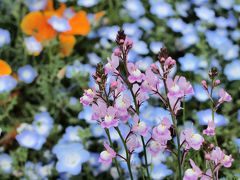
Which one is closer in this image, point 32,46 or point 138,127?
point 138,127

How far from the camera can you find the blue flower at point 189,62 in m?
2.15

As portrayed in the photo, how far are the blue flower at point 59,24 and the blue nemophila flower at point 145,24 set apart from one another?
323 millimetres

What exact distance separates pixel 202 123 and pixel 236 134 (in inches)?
5.4

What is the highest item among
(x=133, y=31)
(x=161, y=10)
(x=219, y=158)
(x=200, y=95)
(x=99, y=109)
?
(x=161, y=10)

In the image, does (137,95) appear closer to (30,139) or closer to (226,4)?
(30,139)

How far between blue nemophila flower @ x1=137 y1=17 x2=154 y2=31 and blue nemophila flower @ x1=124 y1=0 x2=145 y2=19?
30 mm

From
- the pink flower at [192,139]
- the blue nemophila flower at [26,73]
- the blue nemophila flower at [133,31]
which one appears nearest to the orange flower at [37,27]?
the blue nemophila flower at [26,73]

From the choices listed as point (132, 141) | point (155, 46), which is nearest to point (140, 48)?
point (155, 46)

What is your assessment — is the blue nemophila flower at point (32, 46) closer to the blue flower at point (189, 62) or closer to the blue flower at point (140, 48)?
the blue flower at point (140, 48)

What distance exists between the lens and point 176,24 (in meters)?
2.40

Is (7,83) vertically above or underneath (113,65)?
above

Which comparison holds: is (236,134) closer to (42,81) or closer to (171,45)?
(171,45)

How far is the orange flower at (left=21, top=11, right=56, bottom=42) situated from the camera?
2.29 meters

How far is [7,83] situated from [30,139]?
292mm
